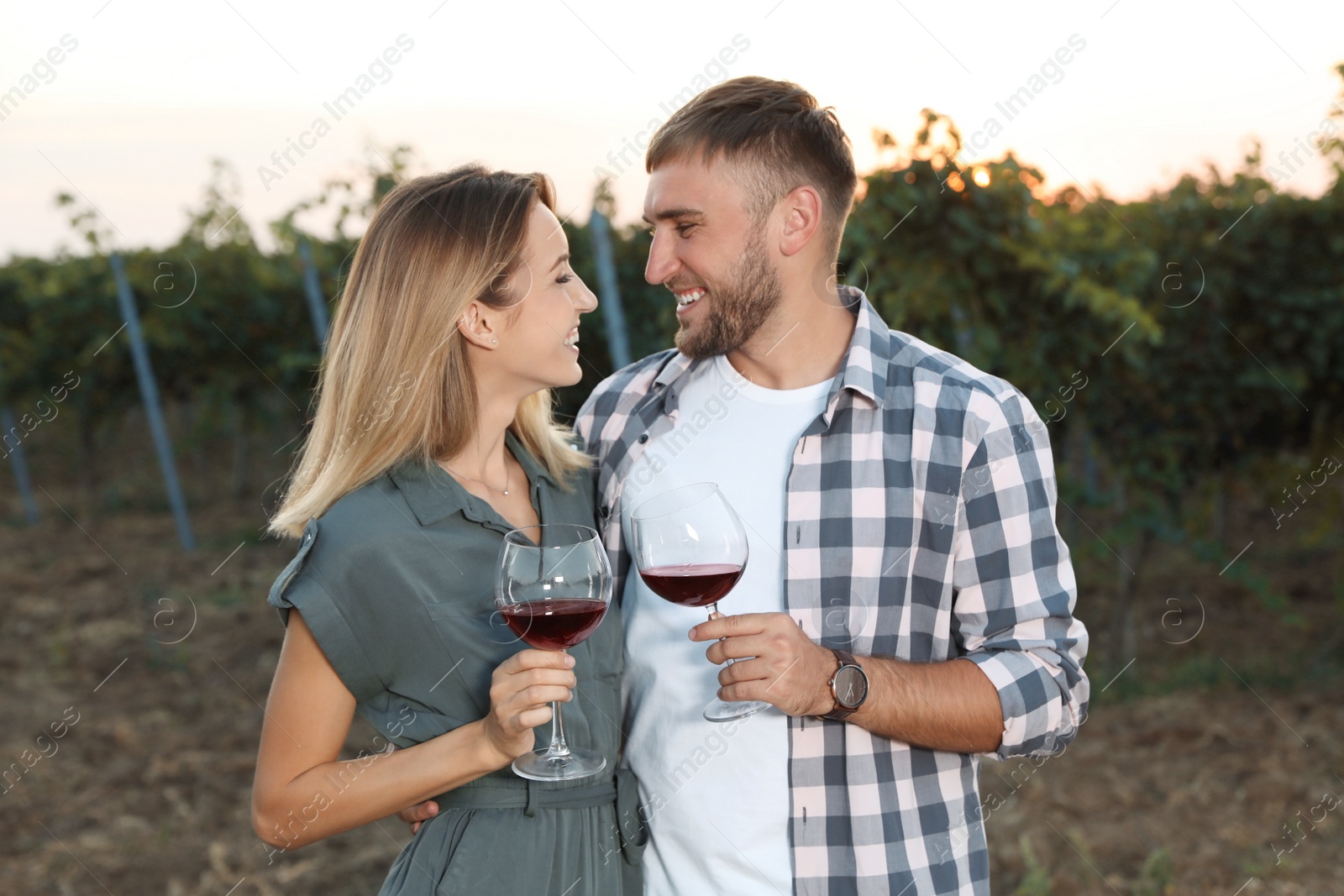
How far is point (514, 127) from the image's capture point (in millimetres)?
3877

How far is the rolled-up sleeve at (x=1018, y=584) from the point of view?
1.87 metres

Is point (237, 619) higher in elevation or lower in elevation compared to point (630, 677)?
lower

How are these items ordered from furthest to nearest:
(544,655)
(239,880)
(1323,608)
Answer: (1323,608), (239,880), (544,655)

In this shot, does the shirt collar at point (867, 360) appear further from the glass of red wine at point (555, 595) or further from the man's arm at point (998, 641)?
the glass of red wine at point (555, 595)

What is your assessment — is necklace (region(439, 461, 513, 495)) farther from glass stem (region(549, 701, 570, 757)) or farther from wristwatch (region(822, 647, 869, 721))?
wristwatch (region(822, 647, 869, 721))

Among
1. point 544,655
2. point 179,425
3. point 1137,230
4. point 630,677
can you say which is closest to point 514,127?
point 630,677

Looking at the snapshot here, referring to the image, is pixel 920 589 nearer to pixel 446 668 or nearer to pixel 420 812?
pixel 446 668

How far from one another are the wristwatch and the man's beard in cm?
76

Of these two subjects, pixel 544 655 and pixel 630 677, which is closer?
pixel 544 655

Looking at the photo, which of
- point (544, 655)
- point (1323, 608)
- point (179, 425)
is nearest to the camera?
point (544, 655)

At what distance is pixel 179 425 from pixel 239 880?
510 inches

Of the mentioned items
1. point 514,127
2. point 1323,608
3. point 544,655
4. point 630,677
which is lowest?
point 1323,608

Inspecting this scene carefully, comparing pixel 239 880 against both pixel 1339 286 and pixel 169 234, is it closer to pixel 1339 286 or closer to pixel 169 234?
pixel 1339 286

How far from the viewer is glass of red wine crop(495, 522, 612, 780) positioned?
5.62 ft
